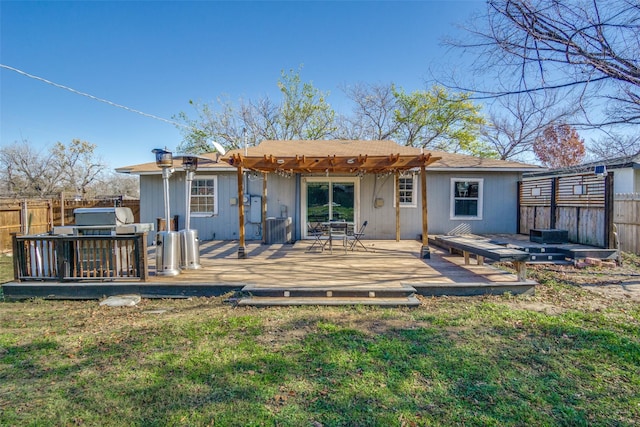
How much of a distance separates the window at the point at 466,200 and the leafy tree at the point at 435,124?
34.1ft

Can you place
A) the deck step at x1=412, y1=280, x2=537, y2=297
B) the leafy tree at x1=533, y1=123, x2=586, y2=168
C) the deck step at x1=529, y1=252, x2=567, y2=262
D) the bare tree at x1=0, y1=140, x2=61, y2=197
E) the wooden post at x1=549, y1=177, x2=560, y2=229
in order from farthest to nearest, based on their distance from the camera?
the bare tree at x1=0, y1=140, x2=61, y2=197 → the leafy tree at x1=533, y1=123, x2=586, y2=168 → the wooden post at x1=549, y1=177, x2=560, y2=229 → the deck step at x1=529, y1=252, x2=567, y2=262 → the deck step at x1=412, y1=280, x2=537, y2=297

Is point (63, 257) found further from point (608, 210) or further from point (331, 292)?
point (608, 210)

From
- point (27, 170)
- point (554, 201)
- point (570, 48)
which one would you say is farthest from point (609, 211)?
point (27, 170)

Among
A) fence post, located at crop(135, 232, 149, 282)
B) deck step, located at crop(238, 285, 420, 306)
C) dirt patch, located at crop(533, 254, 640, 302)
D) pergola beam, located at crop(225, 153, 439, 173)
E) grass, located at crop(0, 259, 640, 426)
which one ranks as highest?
pergola beam, located at crop(225, 153, 439, 173)

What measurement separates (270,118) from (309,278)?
16.9 m

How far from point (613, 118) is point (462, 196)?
6731 millimetres

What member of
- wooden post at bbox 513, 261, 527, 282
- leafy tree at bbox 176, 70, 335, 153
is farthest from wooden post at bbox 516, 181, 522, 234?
leafy tree at bbox 176, 70, 335, 153

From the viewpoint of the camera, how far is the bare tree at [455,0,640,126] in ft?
8.90

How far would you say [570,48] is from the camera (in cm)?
278

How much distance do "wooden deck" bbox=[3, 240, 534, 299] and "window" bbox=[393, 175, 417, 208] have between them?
122 inches

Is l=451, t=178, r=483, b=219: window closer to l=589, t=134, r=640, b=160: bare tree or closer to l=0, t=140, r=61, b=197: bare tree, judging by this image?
l=589, t=134, r=640, b=160: bare tree

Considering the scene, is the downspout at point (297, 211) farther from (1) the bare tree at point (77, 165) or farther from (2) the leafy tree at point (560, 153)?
(1) the bare tree at point (77, 165)

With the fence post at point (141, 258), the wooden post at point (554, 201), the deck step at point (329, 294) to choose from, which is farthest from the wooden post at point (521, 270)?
the fence post at point (141, 258)

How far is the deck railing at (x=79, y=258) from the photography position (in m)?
4.82
